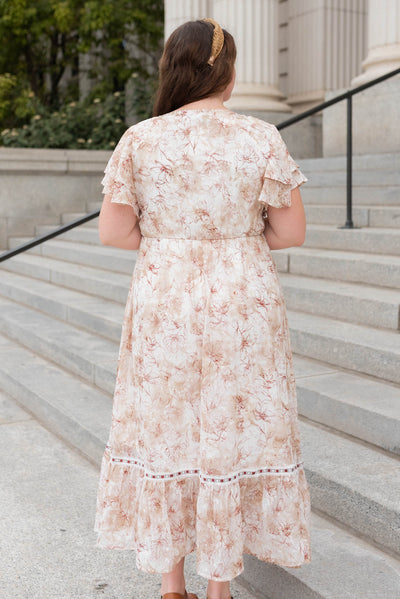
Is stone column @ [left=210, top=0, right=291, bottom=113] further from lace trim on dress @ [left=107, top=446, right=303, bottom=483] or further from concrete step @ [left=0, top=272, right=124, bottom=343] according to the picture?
lace trim on dress @ [left=107, top=446, right=303, bottom=483]

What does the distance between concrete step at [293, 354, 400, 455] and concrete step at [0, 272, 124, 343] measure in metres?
2.13

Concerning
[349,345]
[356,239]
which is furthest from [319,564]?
[356,239]

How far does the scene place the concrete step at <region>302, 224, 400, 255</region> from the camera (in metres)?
5.52

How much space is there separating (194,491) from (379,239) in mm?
3588

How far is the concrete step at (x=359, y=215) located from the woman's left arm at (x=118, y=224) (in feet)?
12.8

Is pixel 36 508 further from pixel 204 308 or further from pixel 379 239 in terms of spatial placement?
pixel 379 239

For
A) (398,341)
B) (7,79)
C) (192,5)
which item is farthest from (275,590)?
(7,79)

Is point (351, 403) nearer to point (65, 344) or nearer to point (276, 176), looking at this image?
point (276, 176)

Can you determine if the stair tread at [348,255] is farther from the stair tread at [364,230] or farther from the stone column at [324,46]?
the stone column at [324,46]

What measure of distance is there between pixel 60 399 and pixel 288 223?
295cm

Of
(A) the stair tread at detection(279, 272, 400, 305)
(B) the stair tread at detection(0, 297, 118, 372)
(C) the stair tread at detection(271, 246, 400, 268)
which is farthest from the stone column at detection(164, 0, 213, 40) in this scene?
(A) the stair tread at detection(279, 272, 400, 305)

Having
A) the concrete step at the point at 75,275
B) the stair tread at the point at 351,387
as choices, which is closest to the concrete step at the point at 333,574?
the stair tread at the point at 351,387

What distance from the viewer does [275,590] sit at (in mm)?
2783

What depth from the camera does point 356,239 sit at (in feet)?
19.0
